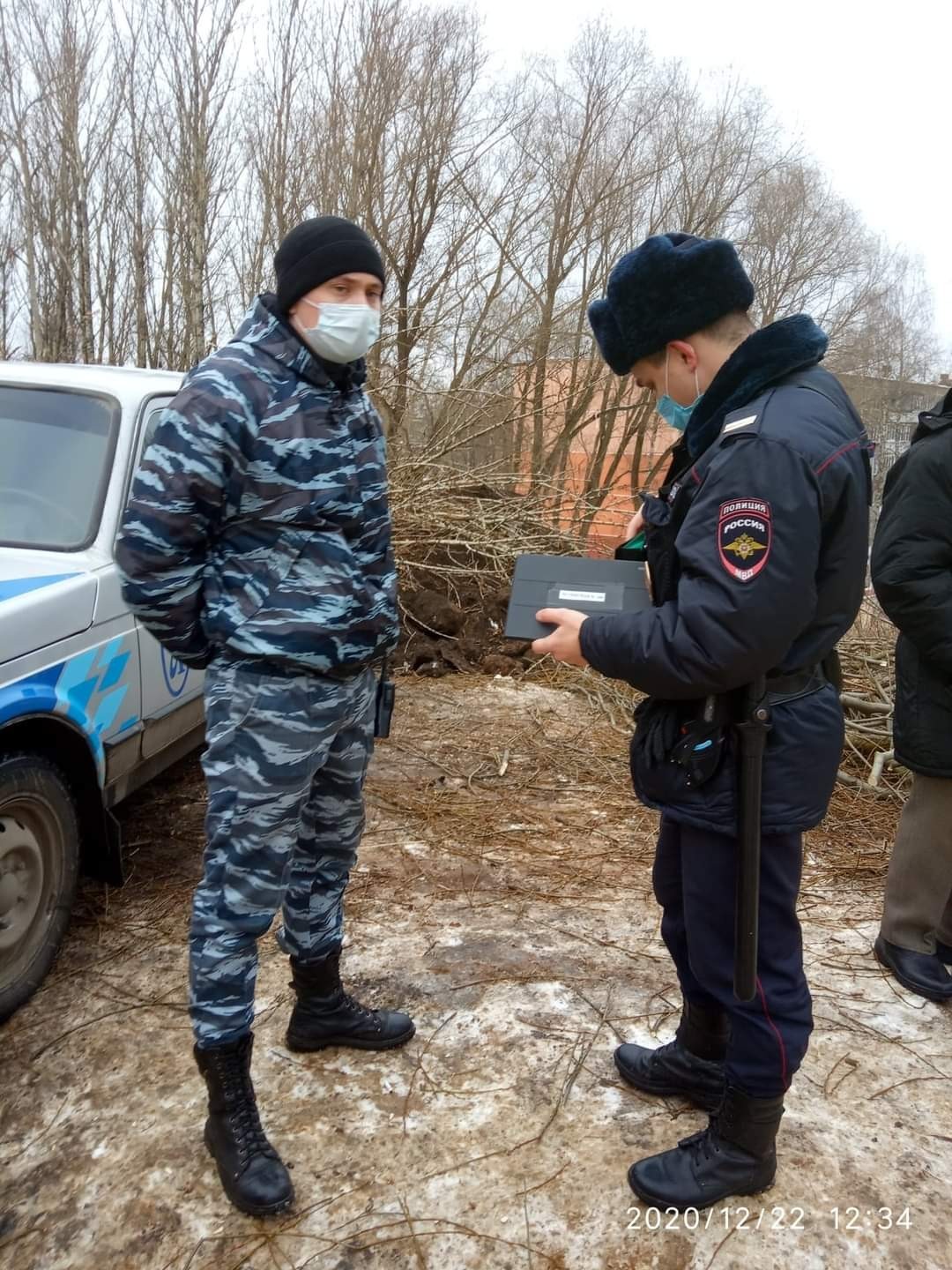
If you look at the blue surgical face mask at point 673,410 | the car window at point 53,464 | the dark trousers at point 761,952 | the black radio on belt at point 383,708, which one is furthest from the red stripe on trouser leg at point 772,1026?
the car window at point 53,464

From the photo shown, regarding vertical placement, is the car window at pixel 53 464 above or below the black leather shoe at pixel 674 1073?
above

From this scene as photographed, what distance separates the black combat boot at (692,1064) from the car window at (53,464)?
2.50m

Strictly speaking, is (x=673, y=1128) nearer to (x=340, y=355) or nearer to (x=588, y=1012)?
(x=588, y=1012)

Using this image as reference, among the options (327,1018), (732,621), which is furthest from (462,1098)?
(732,621)

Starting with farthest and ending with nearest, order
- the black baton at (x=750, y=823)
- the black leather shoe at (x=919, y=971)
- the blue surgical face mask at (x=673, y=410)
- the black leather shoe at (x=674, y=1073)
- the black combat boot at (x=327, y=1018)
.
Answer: the black leather shoe at (x=919, y=971), the black combat boot at (x=327, y=1018), the black leather shoe at (x=674, y=1073), the blue surgical face mask at (x=673, y=410), the black baton at (x=750, y=823)

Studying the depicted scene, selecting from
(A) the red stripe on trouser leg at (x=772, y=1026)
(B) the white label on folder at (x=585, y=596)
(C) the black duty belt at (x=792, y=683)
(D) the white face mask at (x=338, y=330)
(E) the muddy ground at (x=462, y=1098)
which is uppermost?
(D) the white face mask at (x=338, y=330)

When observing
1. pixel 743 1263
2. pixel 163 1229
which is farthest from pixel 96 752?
pixel 743 1263

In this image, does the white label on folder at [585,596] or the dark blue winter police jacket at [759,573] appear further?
the white label on folder at [585,596]

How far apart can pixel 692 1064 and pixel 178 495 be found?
79.1 inches

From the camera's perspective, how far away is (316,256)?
6.77 feet

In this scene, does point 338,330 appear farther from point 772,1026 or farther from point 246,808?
point 772,1026

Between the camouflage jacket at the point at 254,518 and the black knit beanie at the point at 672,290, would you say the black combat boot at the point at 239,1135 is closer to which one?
the camouflage jacket at the point at 254,518

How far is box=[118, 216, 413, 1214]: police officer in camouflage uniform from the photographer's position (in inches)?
76.4

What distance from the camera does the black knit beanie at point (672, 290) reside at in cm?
183
